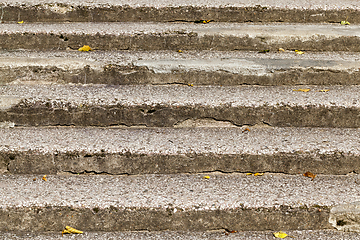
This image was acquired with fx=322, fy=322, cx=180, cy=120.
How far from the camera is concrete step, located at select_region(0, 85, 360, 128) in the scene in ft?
7.29

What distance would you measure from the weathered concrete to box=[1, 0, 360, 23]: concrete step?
1813 millimetres

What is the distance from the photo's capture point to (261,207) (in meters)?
1.79

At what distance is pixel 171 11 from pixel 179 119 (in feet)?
3.80

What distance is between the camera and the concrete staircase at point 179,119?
181 cm

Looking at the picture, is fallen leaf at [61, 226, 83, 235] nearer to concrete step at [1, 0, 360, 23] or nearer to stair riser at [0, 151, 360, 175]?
stair riser at [0, 151, 360, 175]

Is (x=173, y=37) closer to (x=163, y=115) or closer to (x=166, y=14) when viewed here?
(x=166, y=14)

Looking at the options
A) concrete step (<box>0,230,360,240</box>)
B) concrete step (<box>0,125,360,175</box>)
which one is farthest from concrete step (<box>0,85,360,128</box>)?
concrete step (<box>0,230,360,240</box>)

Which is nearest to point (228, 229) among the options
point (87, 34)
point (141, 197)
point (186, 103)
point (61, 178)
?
point (141, 197)

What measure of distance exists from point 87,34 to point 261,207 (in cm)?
190

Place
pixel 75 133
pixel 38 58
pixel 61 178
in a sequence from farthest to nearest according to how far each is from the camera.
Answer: pixel 38 58
pixel 75 133
pixel 61 178

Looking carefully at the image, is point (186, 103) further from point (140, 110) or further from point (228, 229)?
point (228, 229)

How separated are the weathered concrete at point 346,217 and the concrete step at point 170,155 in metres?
0.30

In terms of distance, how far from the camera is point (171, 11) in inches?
114

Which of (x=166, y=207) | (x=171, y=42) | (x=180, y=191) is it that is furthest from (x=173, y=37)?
(x=166, y=207)
